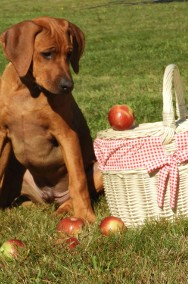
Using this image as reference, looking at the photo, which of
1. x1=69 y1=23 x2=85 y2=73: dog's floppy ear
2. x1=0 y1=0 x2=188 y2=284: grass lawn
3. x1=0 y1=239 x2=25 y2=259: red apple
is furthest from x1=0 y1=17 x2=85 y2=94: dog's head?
x1=0 y1=239 x2=25 y2=259: red apple

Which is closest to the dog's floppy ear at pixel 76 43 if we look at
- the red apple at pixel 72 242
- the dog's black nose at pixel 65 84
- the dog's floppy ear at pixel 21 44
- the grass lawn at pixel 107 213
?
the dog's floppy ear at pixel 21 44

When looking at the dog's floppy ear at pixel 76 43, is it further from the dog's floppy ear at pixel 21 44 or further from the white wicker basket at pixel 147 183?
the white wicker basket at pixel 147 183

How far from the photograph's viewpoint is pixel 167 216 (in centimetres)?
400

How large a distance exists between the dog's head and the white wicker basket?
47 cm

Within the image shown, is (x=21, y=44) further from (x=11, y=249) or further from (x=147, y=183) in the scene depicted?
(x=11, y=249)

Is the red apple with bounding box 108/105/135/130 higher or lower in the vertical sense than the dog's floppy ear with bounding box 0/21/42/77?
lower

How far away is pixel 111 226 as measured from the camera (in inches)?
152

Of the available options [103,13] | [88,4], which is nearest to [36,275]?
[103,13]

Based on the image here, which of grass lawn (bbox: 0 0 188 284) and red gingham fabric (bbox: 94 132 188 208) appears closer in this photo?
grass lawn (bbox: 0 0 188 284)

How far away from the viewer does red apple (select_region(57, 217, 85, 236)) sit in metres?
3.82

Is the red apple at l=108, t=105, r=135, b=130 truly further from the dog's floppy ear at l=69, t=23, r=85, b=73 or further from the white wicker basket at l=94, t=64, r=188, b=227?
the dog's floppy ear at l=69, t=23, r=85, b=73

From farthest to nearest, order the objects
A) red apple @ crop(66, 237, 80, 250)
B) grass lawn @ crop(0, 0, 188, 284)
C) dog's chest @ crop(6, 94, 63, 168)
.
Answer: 1. dog's chest @ crop(6, 94, 63, 168)
2. red apple @ crop(66, 237, 80, 250)
3. grass lawn @ crop(0, 0, 188, 284)

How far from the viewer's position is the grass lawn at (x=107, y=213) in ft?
10.7

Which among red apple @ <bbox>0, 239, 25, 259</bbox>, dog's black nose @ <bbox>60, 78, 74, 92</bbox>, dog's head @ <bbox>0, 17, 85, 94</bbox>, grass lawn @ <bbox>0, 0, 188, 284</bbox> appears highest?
dog's head @ <bbox>0, 17, 85, 94</bbox>
